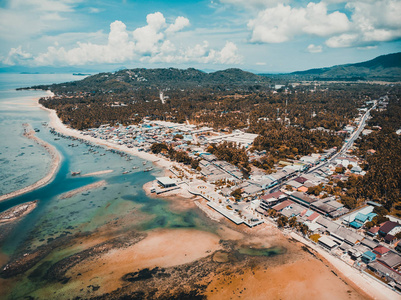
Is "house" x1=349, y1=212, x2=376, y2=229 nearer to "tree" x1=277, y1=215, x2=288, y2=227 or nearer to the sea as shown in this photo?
"tree" x1=277, y1=215, x2=288, y2=227

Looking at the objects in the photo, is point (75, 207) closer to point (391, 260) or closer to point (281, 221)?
point (281, 221)

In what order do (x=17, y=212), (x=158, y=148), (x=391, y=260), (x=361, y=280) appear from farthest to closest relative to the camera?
(x=158, y=148)
(x=17, y=212)
(x=391, y=260)
(x=361, y=280)

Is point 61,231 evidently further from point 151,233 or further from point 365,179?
point 365,179

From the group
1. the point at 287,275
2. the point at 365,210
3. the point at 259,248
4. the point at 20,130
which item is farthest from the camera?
the point at 20,130

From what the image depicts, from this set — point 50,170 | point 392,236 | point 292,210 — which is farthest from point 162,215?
point 50,170

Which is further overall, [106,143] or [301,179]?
[106,143]

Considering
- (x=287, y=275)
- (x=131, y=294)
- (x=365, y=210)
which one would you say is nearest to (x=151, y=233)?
(x=131, y=294)
